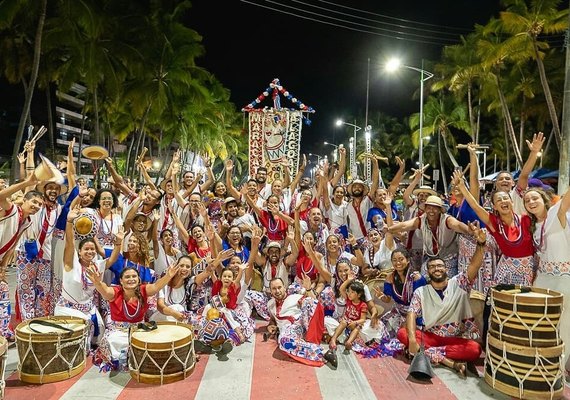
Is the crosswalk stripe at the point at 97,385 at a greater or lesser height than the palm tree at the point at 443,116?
lesser

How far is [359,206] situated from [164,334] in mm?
4145

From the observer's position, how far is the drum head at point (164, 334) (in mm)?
4445

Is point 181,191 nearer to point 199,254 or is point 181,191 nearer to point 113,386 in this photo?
point 199,254

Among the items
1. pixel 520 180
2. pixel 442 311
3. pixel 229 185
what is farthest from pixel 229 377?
pixel 229 185

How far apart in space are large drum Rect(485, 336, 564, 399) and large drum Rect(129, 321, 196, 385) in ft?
10.1

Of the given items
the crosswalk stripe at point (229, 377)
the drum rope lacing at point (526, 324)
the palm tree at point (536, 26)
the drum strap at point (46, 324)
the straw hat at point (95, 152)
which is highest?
the palm tree at point (536, 26)

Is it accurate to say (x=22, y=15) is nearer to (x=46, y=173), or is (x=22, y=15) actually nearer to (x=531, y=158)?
(x=46, y=173)

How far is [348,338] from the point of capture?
18.4ft

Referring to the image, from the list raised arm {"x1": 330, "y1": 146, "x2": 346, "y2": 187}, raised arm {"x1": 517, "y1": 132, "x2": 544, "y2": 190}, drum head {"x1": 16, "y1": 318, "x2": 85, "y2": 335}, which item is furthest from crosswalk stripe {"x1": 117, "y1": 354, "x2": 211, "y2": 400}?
raised arm {"x1": 330, "y1": 146, "x2": 346, "y2": 187}

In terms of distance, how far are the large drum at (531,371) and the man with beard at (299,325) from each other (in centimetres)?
172

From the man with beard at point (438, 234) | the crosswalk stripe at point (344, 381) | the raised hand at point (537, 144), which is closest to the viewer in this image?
the crosswalk stripe at point (344, 381)

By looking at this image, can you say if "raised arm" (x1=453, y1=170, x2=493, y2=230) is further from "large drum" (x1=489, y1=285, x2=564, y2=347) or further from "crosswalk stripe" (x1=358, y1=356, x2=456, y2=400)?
"crosswalk stripe" (x1=358, y1=356, x2=456, y2=400)

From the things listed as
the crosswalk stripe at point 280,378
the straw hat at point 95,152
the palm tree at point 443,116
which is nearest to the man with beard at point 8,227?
the straw hat at point 95,152

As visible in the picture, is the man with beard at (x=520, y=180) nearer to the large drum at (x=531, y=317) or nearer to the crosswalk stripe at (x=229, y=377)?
the large drum at (x=531, y=317)
